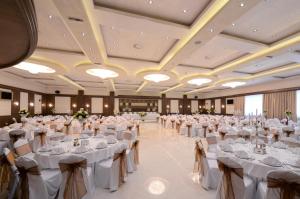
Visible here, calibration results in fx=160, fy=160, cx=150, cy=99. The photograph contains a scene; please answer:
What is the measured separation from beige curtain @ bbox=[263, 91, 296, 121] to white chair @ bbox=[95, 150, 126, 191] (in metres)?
14.2

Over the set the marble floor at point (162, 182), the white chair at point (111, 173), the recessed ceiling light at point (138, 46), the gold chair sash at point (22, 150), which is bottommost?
the marble floor at point (162, 182)

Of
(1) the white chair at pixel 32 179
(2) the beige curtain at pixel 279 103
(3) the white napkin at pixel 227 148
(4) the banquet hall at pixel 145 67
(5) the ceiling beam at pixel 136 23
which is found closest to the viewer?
(1) the white chair at pixel 32 179

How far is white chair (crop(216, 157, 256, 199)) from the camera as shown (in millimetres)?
2645

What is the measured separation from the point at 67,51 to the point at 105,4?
4.17 meters

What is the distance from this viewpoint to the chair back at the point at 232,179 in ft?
8.66

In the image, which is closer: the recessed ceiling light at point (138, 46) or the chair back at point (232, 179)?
the chair back at point (232, 179)

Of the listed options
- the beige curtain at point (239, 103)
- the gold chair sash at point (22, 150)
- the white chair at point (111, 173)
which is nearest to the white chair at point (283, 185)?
the white chair at point (111, 173)

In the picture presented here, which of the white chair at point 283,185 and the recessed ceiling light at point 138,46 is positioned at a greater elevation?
A: the recessed ceiling light at point 138,46

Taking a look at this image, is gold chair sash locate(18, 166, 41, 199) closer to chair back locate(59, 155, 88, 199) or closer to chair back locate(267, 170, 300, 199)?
chair back locate(59, 155, 88, 199)

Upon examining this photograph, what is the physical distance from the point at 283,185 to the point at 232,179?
680 mm

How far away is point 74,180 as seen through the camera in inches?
111

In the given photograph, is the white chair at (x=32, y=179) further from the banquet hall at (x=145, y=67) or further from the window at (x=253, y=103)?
the window at (x=253, y=103)

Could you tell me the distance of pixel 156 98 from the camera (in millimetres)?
23812

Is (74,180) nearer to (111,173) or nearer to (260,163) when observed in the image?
(111,173)
